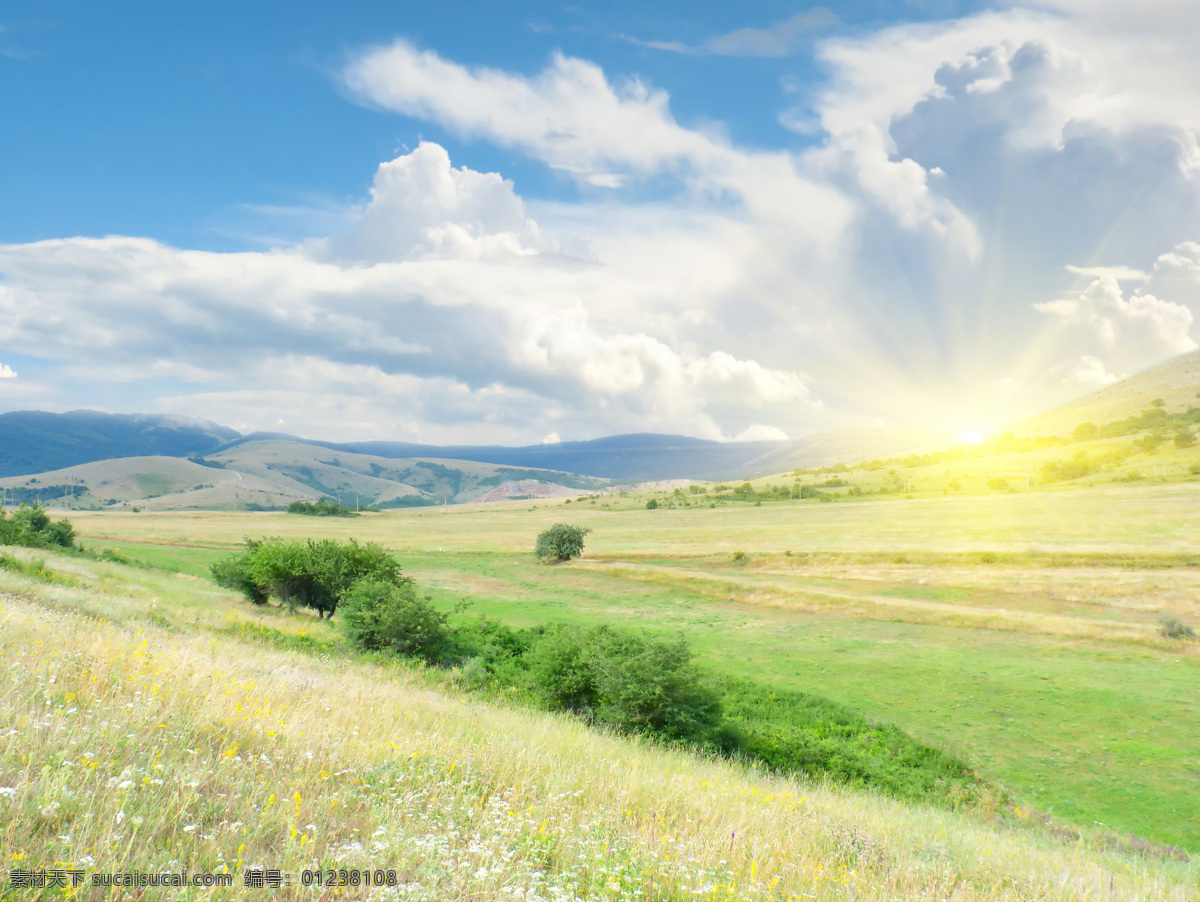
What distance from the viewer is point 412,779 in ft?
20.9

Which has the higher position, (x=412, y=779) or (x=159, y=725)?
(x=159, y=725)

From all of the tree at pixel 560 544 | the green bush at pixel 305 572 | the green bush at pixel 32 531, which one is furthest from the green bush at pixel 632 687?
the tree at pixel 560 544

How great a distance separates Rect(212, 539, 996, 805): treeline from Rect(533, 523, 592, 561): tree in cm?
4642

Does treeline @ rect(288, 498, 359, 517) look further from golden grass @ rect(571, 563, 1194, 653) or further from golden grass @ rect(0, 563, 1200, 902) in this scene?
golden grass @ rect(0, 563, 1200, 902)

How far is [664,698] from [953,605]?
134 ft

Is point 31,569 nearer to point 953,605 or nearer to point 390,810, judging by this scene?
point 390,810

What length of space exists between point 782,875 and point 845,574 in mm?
68513

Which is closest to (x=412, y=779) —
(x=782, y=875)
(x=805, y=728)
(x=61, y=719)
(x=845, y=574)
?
(x=61, y=719)

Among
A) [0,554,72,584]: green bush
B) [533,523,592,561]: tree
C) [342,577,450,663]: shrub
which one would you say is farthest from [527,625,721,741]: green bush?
[533,523,592,561]: tree

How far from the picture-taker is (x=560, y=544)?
272 feet

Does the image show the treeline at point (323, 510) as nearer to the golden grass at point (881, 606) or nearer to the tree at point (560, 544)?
the tree at point (560, 544)

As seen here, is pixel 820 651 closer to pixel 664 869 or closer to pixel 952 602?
pixel 952 602

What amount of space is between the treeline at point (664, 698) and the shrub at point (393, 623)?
0.06m

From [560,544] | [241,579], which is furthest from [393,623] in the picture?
[560,544]
